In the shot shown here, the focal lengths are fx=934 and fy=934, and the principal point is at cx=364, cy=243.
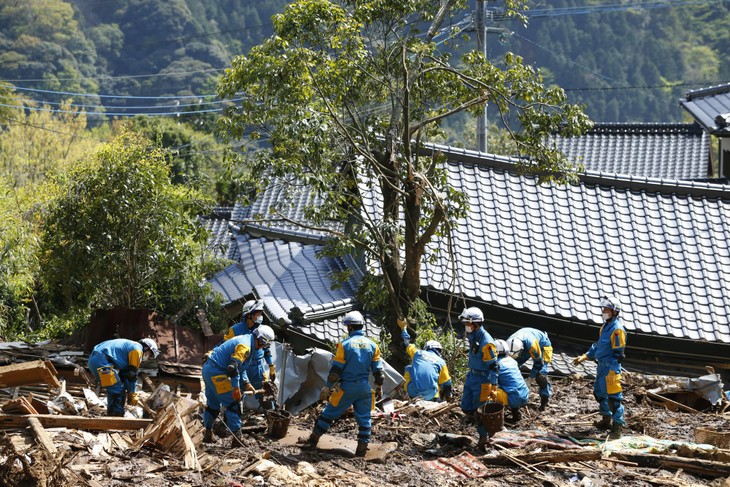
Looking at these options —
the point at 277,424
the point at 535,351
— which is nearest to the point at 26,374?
the point at 277,424

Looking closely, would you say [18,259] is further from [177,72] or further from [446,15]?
[177,72]

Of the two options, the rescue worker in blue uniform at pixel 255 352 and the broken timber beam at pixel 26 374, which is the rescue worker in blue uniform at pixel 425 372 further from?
the broken timber beam at pixel 26 374

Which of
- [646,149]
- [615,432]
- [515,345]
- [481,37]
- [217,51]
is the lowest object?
[615,432]

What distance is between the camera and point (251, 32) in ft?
290

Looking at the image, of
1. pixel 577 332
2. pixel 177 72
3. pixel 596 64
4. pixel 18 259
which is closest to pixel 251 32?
pixel 177 72

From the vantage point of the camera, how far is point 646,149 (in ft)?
114

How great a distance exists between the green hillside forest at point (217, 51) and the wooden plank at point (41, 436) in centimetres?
6173

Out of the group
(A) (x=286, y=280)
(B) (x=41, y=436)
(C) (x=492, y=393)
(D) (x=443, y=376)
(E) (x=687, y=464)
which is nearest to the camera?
(B) (x=41, y=436)

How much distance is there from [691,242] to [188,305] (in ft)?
30.9

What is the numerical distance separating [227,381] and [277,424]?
0.82 metres

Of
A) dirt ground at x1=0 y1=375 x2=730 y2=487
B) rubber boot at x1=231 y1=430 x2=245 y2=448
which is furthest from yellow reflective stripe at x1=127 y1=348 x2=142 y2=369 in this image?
rubber boot at x1=231 y1=430 x2=245 y2=448

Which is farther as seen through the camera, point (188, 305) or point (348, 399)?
point (188, 305)

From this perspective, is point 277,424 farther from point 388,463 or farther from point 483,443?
point 483,443

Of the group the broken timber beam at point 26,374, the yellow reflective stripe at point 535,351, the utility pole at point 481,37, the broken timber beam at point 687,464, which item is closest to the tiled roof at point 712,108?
the utility pole at point 481,37
